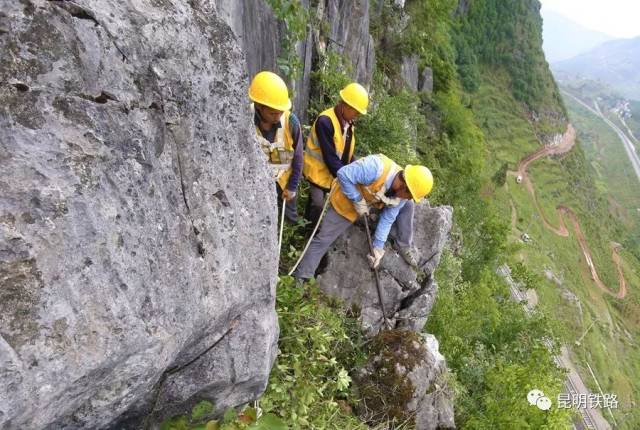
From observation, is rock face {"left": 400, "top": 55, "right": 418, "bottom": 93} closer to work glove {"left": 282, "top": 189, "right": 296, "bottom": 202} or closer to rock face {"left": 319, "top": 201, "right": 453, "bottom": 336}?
rock face {"left": 319, "top": 201, "right": 453, "bottom": 336}

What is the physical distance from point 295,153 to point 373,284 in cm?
252

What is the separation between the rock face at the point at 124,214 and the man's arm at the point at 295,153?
2193mm

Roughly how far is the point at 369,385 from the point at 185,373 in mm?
3254

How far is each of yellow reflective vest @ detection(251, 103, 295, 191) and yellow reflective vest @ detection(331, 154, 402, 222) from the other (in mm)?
879

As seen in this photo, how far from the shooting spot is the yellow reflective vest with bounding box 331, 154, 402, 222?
6.18 m

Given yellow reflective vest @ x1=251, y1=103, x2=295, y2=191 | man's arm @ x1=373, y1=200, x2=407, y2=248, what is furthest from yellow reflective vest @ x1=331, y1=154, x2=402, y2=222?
yellow reflective vest @ x1=251, y1=103, x2=295, y2=191

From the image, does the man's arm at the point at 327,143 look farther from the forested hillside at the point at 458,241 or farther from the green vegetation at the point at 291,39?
the forested hillside at the point at 458,241

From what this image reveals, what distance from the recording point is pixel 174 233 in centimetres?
312

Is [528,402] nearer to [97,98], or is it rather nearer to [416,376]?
[416,376]

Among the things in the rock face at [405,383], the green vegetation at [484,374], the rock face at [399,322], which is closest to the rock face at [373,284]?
the rock face at [399,322]

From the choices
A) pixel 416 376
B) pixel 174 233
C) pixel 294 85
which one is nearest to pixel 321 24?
pixel 294 85

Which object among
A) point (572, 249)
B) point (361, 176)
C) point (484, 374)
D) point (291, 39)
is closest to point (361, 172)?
point (361, 176)

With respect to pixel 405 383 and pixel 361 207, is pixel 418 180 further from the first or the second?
pixel 405 383

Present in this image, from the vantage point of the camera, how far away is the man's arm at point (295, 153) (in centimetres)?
605
